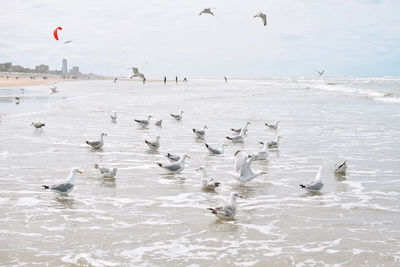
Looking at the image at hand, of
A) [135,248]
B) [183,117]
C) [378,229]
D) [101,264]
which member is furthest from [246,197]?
[183,117]

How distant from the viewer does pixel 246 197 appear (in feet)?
29.2

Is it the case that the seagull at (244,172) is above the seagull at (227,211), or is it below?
above

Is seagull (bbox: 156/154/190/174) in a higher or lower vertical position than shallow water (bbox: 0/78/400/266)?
higher

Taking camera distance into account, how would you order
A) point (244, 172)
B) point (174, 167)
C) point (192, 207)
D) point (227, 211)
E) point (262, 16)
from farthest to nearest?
point (262, 16), point (174, 167), point (244, 172), point (192, 207), point (227, 211)

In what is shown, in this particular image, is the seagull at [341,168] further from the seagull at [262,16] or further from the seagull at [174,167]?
the seagull at [262,16]

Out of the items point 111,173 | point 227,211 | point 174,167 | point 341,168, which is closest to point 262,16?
point 341,168

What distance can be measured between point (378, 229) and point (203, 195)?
11.3ft

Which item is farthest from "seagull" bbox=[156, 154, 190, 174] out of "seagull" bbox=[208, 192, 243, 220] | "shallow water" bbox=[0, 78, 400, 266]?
"seagull" bbox=[208, 192, 243, 220]

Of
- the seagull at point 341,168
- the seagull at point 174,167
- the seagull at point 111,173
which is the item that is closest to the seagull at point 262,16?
the seagull at point 341,168

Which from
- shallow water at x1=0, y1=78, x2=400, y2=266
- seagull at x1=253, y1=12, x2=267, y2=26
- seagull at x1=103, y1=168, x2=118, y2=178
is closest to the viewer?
shallow water at x1=0, y1=78, x2=400, y2=266

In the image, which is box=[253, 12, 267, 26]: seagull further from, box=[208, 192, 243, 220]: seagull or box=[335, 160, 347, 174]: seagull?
box=[208, 192, 243, 220]: seagull

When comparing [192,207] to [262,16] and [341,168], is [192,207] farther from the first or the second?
[262,16]

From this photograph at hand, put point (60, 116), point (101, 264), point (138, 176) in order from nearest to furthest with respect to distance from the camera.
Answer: point (101, 264)
point (138, 176)
point (60, 116)

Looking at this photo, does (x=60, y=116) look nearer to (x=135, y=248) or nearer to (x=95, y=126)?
(x=95, y=126)
